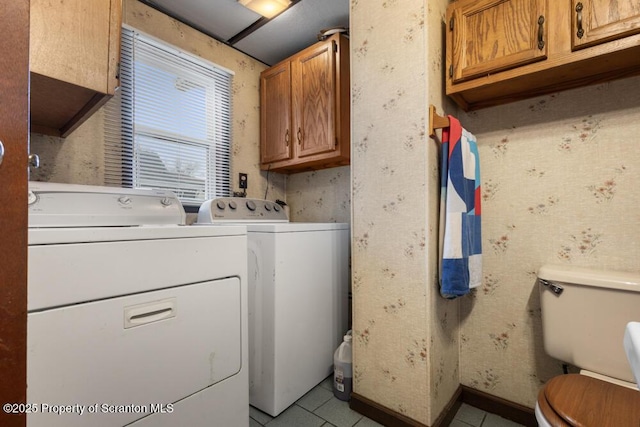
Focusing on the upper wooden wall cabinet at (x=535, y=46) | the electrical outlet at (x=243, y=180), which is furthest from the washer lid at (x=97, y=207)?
the upper wooden wall cabinet at (x=535, y=46)

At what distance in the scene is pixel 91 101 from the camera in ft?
4.22

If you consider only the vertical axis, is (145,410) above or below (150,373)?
below

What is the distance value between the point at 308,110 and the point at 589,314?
1.89 metres

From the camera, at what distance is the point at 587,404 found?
893mm

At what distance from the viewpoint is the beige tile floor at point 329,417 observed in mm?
1449

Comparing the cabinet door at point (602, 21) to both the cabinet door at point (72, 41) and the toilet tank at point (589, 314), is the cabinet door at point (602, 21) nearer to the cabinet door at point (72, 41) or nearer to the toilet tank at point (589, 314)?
the toilet tank at point (589, 314)

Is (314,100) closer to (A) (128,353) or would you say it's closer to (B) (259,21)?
(B) (259,21)

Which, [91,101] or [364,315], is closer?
[91,101]

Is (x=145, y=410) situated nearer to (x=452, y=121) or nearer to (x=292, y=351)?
(x=292, y=351)

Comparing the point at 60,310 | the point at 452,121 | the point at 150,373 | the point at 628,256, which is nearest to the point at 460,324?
the point at 628,256

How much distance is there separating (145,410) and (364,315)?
98cm

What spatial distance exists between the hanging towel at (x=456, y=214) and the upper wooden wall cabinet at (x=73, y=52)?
1.45 metres

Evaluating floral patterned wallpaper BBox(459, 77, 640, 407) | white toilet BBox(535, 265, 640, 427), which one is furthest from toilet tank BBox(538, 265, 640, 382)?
floral patterned wallpaper BBox(459, 77, 640, 407)

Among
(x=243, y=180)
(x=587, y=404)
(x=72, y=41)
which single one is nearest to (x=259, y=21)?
(x=243, y=180)
